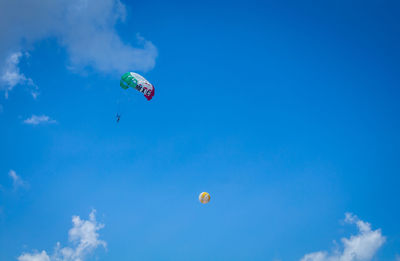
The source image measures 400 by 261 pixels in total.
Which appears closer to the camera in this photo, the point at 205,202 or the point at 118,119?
the point at 205,202

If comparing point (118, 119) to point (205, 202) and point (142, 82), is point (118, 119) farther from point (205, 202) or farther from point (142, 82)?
point (205, 202)

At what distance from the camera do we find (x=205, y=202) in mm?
39781

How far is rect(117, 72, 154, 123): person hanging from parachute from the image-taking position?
41156 mm

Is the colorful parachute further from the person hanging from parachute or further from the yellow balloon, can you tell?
the yellow balloon

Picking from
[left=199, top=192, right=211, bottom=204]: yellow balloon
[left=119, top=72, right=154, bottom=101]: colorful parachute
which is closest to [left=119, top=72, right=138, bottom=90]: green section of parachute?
[left=119, top=72, right=154, bottom=101]: colorful parachute

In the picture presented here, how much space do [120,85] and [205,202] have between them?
20.7 m

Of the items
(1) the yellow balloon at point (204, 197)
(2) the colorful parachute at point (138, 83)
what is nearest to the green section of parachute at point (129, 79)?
(2) the colorful parachute at point (138, 83)

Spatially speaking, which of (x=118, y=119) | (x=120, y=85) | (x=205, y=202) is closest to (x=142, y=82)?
(x=120, y=85)

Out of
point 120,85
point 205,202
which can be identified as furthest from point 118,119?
point 205,202

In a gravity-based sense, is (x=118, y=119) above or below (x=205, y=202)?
above

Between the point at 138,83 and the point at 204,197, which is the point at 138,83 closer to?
the point at 138,83

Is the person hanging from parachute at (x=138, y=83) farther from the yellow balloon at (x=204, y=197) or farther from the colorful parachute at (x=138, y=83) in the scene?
Result: the yellow balloon at (x=204, y=197)

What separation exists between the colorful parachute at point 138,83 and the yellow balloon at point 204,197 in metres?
15.6

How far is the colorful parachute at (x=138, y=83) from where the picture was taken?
135 ft
